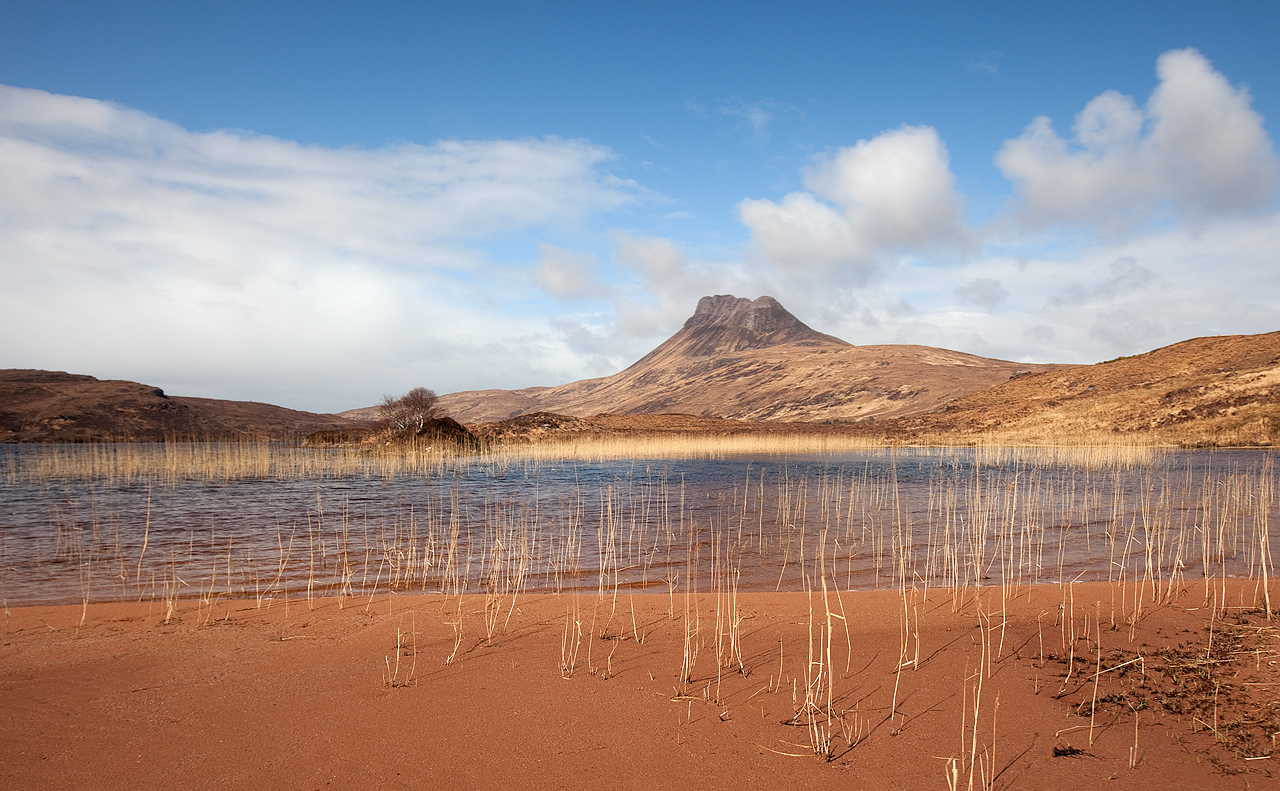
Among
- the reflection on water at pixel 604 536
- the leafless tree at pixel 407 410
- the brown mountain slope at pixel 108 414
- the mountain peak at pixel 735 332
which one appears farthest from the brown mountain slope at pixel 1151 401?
the mountain peak at pixel 735 332

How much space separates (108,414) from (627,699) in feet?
248

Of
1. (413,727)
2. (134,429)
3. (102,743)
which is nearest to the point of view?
(102,743)

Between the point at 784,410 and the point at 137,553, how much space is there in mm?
89862

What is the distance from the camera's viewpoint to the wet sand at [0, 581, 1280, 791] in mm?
3535

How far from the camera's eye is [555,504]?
15.8m

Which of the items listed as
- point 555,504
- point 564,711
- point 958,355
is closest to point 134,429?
point 555,504

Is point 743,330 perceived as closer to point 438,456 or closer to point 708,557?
point 438,456

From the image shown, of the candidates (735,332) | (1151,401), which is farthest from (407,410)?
(735,332)

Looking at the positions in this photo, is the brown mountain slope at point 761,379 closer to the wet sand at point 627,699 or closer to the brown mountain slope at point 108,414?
the brown mountain slope at point 108,414

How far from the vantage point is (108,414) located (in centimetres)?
6219

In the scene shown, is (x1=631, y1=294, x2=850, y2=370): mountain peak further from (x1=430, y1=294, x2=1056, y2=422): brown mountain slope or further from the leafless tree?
the leafless tree

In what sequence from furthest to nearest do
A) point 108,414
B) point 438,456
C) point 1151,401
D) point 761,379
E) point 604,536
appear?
point 761,379 → point 108,414 → point 1151,401 → point 438,456 → point 604,536

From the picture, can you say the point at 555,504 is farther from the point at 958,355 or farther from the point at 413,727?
the point at 958,355

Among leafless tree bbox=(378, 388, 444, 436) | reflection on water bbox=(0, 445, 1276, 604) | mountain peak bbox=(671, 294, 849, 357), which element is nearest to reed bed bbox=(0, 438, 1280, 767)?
reflection on water bbox=(0, 445, 1276, 604)
